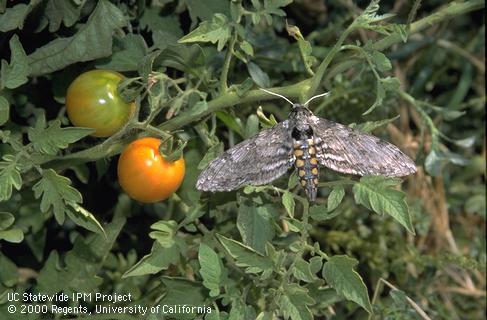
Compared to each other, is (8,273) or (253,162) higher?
(253,162)

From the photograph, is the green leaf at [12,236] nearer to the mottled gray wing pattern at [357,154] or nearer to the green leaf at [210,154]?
the green leaf at [210,154]

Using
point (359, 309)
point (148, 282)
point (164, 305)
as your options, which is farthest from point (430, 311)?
point (164, 305)

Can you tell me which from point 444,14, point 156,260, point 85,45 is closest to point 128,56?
point 85,45

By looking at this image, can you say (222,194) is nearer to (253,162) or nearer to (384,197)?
(253,162)

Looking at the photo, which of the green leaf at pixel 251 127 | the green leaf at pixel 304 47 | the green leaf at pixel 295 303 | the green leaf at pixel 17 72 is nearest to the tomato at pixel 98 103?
the green leaf at pixel 17 72

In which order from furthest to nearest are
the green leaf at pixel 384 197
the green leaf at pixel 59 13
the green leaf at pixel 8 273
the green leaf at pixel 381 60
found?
the green leaf at pixel 8 273, the green leaf at pixel 59 13, the green leaf at pixel 381 60, the green leaf at pixel 384 197

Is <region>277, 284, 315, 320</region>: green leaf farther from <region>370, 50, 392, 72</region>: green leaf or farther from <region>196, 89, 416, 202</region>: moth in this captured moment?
<region>370, 50, 392, 72</region>: green leaf

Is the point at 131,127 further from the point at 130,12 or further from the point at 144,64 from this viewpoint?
the point at 130,12
